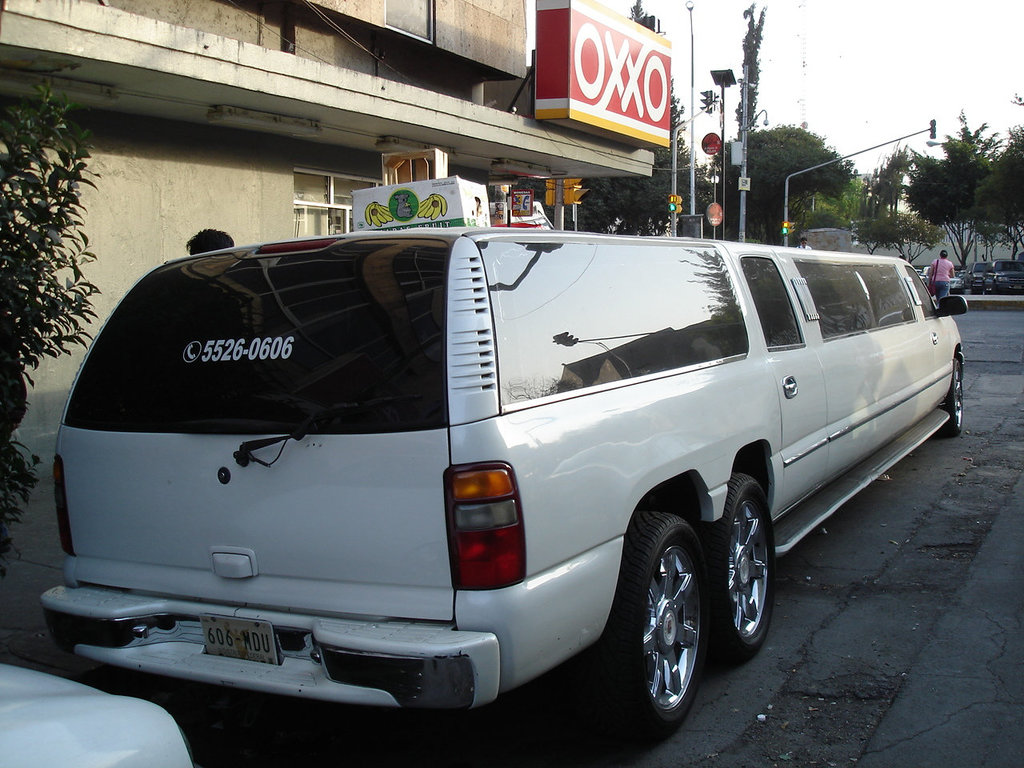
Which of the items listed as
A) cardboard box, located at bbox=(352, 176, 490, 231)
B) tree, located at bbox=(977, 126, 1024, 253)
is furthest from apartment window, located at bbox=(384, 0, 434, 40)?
tree, located at bbox=(977, 126, 1024, 253)

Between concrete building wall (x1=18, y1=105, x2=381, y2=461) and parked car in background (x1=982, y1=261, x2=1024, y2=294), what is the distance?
3912 centimetres

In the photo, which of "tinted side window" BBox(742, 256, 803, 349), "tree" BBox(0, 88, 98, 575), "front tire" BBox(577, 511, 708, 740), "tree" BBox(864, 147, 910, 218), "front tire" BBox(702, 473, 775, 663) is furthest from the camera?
"tree" BBox(864, 147, 910, 218)

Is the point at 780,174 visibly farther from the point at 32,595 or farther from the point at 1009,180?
the point at 32,595

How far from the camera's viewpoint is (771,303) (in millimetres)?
5082

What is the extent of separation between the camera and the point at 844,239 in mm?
41719

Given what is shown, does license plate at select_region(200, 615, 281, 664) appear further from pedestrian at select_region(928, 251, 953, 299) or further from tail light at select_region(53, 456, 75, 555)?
pedestrian at select_region(928, 251, 953, 299)

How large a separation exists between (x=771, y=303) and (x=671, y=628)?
2.15 m

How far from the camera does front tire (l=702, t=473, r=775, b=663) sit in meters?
4.05

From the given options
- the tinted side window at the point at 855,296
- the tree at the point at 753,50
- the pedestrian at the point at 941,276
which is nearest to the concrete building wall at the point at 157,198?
the tinted side window at the point at 855,296

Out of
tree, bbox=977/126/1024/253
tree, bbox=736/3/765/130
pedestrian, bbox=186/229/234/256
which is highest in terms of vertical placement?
tree, bbox=736/3/765/130

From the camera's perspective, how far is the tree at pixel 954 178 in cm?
5653

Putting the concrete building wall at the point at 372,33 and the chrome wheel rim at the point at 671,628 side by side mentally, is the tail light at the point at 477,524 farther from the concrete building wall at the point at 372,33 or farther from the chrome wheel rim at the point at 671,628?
the concrete building wall at the point at 372,33

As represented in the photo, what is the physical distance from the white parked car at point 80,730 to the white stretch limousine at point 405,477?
0.64 metres

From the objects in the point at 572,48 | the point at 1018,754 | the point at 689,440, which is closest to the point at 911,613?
the point at 1018,754
